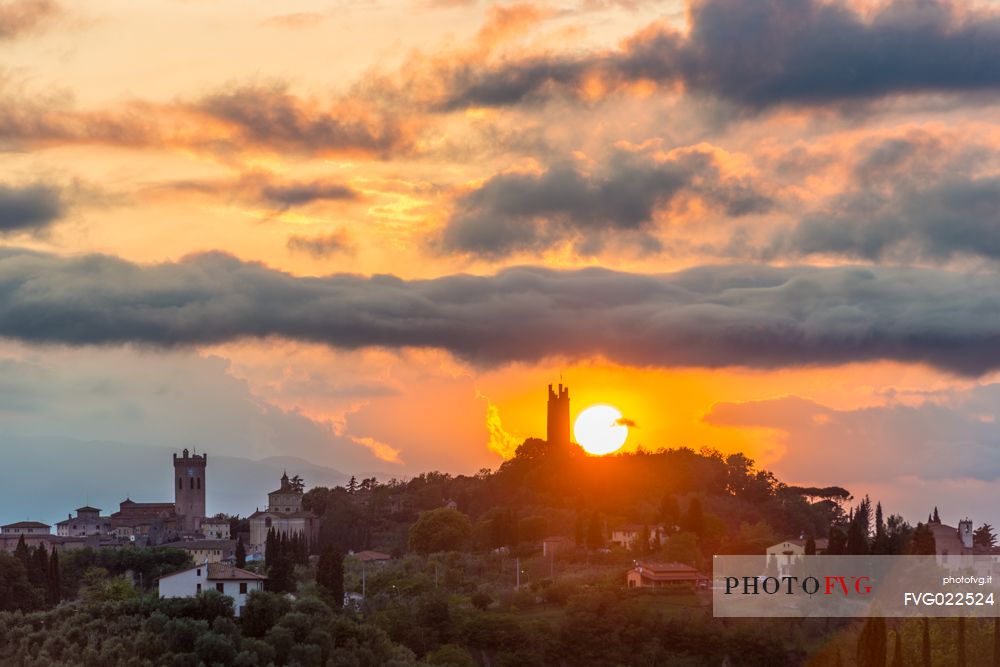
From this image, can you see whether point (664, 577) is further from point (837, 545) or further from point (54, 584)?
point (54, 584)

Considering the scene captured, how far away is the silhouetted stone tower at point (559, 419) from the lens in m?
153

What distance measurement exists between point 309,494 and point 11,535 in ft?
89.9

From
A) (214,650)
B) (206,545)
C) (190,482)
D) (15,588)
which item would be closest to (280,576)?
(15,588)

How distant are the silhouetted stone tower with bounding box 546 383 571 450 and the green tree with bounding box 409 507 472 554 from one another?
1262 inches

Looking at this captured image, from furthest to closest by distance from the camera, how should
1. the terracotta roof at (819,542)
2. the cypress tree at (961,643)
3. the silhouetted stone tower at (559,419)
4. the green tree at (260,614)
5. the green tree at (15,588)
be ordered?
the silhouetted stone tower at (559,419) < the terracotta roof at (819,542) < the green tree at (15,588) < the green tree at (260,614) < the cypress tree at (961,643)

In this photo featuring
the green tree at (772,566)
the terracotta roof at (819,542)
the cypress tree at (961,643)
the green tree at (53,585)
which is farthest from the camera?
the terracotta roof at (819,542)

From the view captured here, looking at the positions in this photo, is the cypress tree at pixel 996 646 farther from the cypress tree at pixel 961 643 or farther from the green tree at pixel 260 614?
the green tree at pixel 260 614

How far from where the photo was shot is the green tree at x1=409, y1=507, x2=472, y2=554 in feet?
386

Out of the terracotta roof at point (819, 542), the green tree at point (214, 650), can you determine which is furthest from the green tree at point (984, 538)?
the green tree at point (214, 650)

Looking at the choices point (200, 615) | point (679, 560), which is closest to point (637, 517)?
point (679, 560)

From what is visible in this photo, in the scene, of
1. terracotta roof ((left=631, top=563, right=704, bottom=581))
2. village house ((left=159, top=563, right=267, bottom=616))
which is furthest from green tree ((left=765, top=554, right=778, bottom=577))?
village house ((left=159, top=563, right=267, bottom=616))

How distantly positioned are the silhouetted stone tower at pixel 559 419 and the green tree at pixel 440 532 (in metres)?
32.1

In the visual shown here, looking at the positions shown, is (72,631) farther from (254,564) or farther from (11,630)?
(254,564)

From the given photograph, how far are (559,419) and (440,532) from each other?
126 feet
